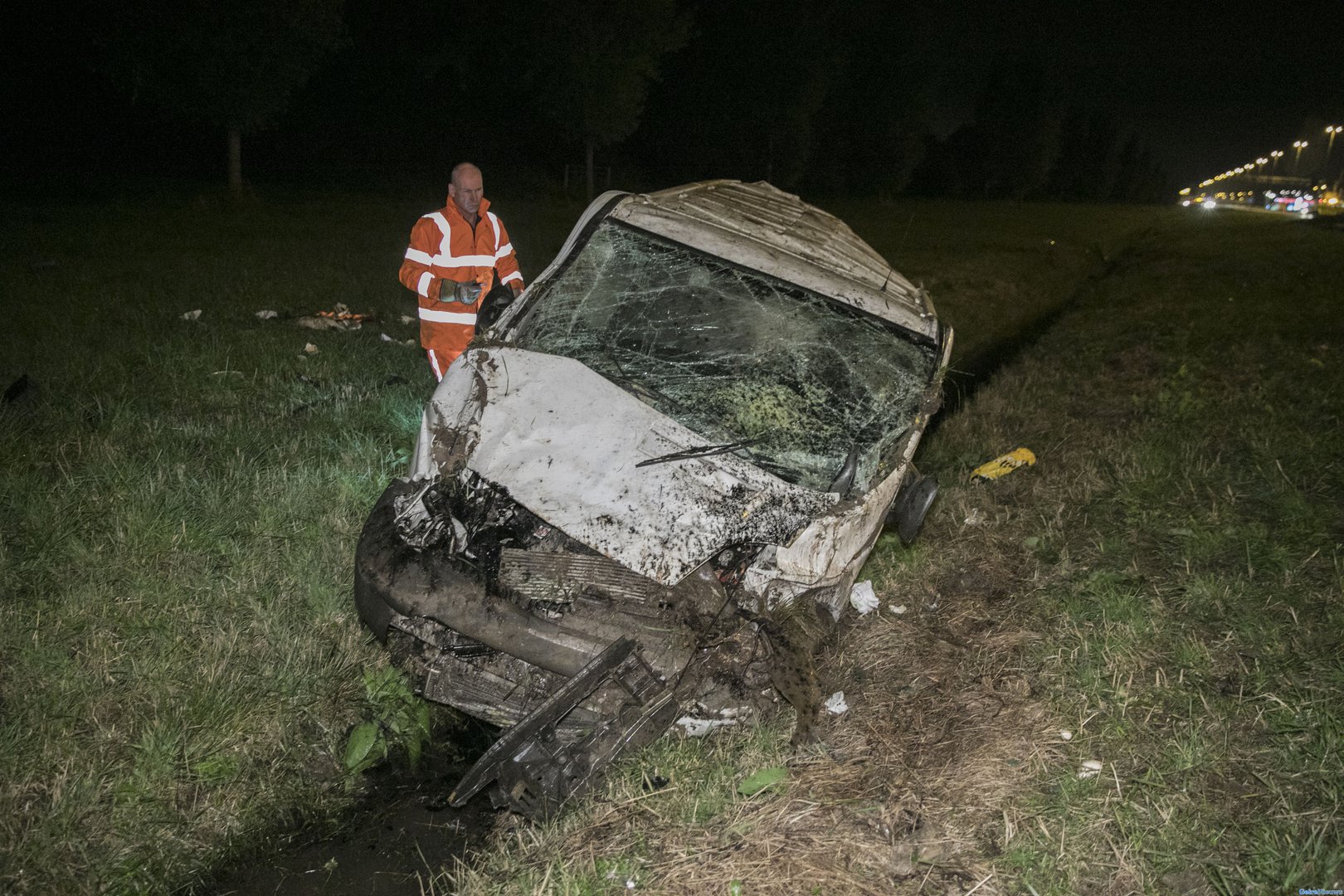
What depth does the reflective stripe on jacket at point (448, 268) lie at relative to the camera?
15.5ft

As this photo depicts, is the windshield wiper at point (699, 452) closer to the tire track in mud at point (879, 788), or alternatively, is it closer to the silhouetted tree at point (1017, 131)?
the tire track in mud at point (879, 788)

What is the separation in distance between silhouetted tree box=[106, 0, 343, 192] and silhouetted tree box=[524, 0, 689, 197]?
736 cm

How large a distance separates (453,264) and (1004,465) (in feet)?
11.5

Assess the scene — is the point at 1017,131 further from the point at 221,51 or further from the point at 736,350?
the point at 736,350

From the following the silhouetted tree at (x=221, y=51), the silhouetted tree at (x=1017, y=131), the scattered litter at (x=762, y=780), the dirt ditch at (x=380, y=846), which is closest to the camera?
the dirt ditch at (x=380, y=846)

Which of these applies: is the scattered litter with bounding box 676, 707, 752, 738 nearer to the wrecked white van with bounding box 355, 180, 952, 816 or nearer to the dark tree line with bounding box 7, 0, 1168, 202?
the wrecked white van with bounding box 355, 180, 952, 816

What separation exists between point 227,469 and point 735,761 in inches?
115

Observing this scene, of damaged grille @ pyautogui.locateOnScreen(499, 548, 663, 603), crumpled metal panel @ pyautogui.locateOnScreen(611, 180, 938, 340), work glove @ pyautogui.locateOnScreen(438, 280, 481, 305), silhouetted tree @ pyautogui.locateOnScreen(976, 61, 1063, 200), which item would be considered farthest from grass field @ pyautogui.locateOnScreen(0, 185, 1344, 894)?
silhouetted tree @ pyautogui.locateOnScreen(976, 61, 1063, 200)

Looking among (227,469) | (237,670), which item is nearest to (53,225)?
(227,469)

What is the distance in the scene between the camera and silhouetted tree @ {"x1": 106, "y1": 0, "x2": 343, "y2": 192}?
53.0 ft

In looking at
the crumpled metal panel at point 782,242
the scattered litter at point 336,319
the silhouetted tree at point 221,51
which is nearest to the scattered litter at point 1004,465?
the crumpled metal panel at point 782,242

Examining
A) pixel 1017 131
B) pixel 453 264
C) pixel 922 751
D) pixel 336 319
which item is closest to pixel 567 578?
pixel 922 751

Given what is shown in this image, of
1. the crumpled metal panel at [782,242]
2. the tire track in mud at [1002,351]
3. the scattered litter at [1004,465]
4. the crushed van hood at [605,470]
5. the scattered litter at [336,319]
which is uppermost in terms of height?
the crumpled metal panel at [782,242]

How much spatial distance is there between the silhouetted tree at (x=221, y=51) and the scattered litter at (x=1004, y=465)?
54.9 ft
